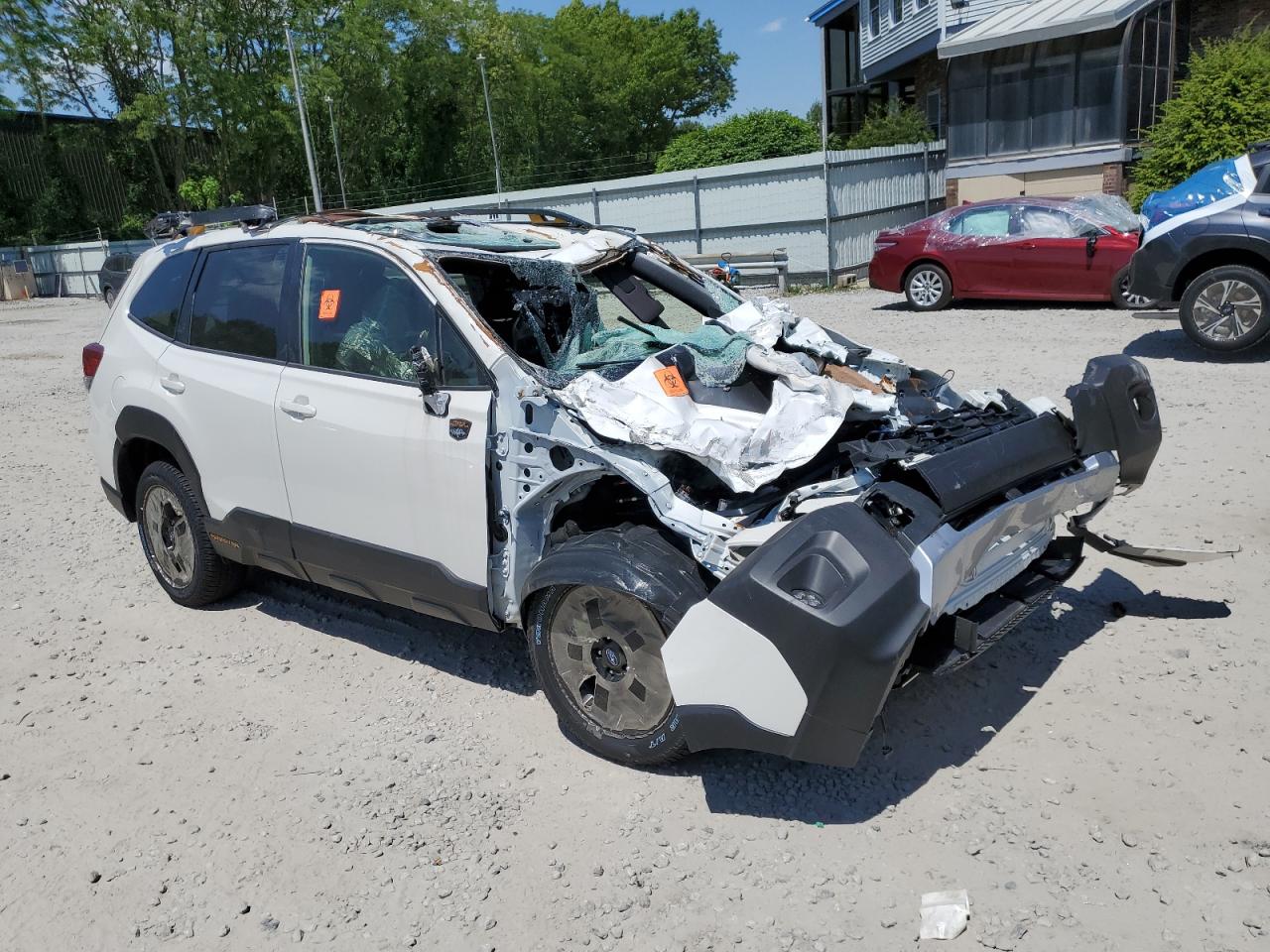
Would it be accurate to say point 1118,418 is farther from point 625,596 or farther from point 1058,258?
point 1058,258

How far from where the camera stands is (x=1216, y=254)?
8883 mm

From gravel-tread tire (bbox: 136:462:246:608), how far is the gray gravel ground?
0.14 m

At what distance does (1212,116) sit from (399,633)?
55.0ft

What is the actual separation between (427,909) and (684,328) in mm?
2816

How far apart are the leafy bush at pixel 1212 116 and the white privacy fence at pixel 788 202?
506cm

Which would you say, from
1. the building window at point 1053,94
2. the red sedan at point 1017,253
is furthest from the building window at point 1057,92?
the red sedan at point 1017,253

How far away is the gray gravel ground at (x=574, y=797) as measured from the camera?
2.92 meters

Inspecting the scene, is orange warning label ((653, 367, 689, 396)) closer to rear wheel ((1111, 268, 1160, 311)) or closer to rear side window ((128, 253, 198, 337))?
rear side window ((128, 253, 198, 337))

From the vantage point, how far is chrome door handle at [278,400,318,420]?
4.17 meters

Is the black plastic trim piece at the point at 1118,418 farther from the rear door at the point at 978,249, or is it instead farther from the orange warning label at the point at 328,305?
the rear door at the point at 978,249

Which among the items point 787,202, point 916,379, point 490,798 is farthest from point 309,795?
point 787,202

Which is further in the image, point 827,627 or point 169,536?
point 169,536

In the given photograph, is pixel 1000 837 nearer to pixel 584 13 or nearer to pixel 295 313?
pixel 295 313

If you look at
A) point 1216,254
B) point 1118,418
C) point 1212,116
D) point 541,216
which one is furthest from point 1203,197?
point 1212,116
